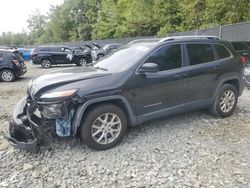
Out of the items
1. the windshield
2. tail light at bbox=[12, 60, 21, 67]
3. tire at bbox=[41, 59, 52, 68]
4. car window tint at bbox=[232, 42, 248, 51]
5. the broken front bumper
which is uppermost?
the windshield

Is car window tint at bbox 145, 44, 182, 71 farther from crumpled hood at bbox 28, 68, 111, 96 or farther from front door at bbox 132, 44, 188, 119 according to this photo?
crumpled hood at bbox 28, 68, 111, 96

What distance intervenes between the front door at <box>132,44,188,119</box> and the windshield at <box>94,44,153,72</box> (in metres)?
0.22

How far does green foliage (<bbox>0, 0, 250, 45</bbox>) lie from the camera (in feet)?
71.3

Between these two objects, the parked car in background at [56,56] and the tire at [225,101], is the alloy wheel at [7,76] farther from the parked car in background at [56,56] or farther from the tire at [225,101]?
the tire at [225,101]

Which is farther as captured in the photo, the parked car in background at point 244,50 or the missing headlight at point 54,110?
the parked car in background at point 244,50

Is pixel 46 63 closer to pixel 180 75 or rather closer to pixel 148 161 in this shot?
pixel 180 75

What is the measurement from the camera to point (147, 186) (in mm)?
3443

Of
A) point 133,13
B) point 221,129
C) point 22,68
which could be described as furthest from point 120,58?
point 133,13

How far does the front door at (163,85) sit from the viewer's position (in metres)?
4.55

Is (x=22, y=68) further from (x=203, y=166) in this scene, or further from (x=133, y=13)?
(x=133, y=13)

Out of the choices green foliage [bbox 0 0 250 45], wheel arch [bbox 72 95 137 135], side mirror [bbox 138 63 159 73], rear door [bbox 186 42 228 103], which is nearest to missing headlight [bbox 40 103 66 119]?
wheel arch [bbox 72 95 137 135]

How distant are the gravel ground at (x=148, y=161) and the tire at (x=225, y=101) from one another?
16.3 inches

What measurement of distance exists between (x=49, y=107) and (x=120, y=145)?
4.39 feet

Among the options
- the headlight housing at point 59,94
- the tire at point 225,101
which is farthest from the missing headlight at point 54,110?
the tire at point 225,101
